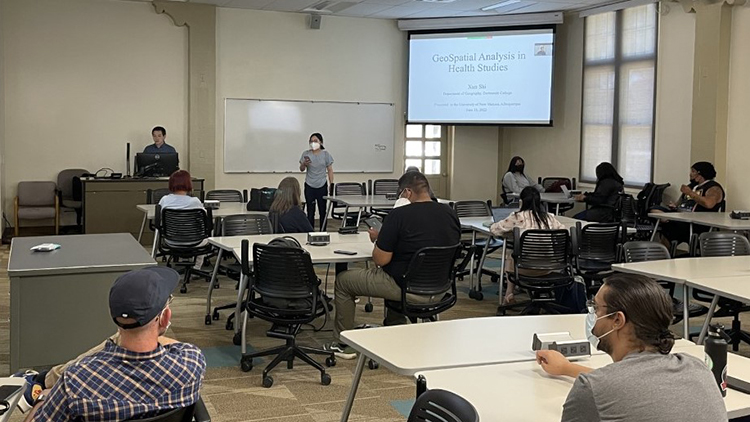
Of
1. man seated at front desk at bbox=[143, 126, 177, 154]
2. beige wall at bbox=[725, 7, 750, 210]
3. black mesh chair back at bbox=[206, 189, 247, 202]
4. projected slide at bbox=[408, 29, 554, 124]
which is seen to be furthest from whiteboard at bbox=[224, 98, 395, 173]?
beige wall at bbox=[725, 7, 750, 210]

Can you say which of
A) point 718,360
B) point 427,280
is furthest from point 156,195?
point 718,360

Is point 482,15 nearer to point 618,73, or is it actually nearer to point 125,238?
point 618,73

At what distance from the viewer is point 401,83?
14.3 m

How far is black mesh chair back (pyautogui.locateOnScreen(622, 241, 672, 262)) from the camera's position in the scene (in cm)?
593

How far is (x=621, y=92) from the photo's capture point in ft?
39.7

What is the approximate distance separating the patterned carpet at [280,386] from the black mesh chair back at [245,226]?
734mm

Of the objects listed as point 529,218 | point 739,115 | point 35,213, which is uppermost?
point 739,115

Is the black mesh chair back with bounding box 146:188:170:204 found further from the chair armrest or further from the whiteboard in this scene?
the chair armrest

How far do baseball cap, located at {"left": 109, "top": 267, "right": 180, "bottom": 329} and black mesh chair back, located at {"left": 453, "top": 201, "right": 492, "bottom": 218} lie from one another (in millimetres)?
6713

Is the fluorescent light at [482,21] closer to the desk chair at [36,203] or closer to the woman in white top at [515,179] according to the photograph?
the woman in white top at [515,179]

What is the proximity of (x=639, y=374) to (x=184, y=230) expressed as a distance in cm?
615

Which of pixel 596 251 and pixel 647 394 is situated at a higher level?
pixel 647 394

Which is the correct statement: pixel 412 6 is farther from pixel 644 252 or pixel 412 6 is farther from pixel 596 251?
pixel 644 252

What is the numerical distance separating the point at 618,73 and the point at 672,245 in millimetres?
3597
